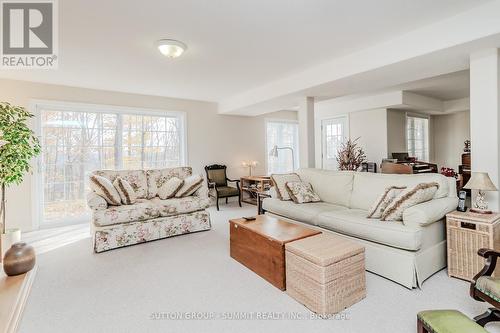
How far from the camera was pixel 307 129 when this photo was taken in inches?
191

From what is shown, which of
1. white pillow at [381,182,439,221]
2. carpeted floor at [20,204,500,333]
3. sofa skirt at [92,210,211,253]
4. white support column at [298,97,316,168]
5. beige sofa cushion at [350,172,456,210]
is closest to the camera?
carpeted floor at [20,204,500,333]

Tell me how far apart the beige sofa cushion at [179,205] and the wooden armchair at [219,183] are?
57.0 inches

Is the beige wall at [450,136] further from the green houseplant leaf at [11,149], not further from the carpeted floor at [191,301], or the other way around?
the green houseplant leaf at [11,149]

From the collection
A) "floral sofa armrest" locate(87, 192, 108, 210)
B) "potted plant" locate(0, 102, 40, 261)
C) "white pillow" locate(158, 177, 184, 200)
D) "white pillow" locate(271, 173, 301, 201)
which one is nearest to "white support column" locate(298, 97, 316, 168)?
"white pillow" locate(271, 173, 301, 201)

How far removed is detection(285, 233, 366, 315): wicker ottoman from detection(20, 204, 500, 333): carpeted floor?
0.08 meters

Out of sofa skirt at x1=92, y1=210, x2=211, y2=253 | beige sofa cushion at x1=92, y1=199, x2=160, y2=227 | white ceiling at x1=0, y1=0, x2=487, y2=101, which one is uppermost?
white ceiling at x1=0, y1=0, x2=487, y2=101

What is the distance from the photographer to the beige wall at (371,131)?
6.22 meters

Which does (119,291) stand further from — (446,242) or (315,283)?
(446,242)

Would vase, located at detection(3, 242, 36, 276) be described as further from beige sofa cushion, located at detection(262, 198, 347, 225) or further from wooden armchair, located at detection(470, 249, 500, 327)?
wooden armchair, located at detection(470, 249, 500, 327)

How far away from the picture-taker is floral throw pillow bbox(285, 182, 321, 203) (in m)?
3.65

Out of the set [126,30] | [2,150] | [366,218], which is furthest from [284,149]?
[2,150]

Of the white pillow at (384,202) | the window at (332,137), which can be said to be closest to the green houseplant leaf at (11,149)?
the white pillow at (384,202)

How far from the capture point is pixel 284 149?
7.75 meters

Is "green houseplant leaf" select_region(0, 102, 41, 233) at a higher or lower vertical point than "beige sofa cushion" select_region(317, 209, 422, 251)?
higher
